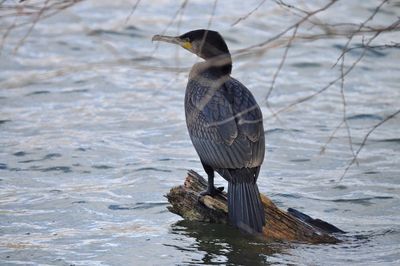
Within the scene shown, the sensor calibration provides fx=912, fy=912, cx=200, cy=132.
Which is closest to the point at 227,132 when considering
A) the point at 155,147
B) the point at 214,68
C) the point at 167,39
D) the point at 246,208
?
the point at 246,208

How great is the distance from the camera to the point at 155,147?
10.3 metres

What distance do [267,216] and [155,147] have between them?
11.9 feet

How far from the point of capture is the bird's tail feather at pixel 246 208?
6566 millimetres


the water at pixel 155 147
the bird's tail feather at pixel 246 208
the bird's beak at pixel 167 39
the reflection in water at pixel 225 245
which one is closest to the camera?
the bird's tail feather at pixel 246 208

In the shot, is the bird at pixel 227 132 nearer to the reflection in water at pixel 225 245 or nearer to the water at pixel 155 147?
the reflection in water at pixel 225 245

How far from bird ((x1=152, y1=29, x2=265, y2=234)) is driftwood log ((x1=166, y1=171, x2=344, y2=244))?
122 mm

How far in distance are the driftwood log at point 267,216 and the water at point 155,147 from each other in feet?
0.35

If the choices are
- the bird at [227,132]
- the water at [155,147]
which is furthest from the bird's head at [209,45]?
the water at [155,147]

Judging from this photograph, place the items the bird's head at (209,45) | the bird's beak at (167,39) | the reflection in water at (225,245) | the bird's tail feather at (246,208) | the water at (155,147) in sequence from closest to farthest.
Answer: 1. the bird's tail feather at (246,208)
2. the reflection in water at (225,245)
3. the water at (155,147)
4. the bird's beak at (167,39)
5. the bird's head at (209,45)

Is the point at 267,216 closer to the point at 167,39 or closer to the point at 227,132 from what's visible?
the point at 227,132

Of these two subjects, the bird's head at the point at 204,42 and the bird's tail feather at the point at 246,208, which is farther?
the bird's head at the point at 204,42

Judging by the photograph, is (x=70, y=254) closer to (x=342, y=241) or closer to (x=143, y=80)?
(x=342, y=241)

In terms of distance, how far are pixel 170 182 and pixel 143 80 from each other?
3804 millimetres

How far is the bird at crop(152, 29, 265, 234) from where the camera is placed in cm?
661
